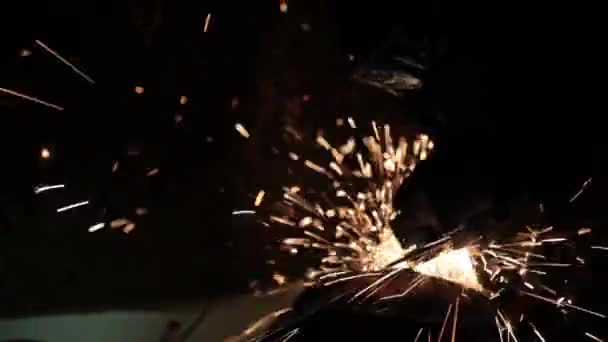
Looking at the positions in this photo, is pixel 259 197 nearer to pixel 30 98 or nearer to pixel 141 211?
pixel 141 211

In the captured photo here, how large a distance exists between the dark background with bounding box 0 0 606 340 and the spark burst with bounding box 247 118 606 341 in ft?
0.21

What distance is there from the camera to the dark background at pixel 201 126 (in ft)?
3.76

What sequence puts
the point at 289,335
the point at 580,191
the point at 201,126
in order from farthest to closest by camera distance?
the point at 201,126, the point at 580,191, the point at 289,335

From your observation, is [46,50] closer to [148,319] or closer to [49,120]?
[49,120]

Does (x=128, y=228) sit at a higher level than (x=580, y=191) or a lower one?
higher

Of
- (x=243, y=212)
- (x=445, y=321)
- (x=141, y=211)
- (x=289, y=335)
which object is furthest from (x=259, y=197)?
(x=445, y=321)

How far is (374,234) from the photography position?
5.19 feet

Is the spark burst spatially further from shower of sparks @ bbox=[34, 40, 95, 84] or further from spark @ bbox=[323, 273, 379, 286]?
shower of sparks @ bbox=[34, 40, 95, 84]

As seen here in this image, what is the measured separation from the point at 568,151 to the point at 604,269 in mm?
644

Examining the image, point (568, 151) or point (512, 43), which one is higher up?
point (512, 43)

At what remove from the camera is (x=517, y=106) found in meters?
1.11

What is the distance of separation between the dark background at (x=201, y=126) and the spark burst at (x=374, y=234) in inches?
2.5

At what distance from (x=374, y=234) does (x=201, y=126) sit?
0.46 metres

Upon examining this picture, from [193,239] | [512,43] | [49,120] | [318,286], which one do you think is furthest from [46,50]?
[512,43]
